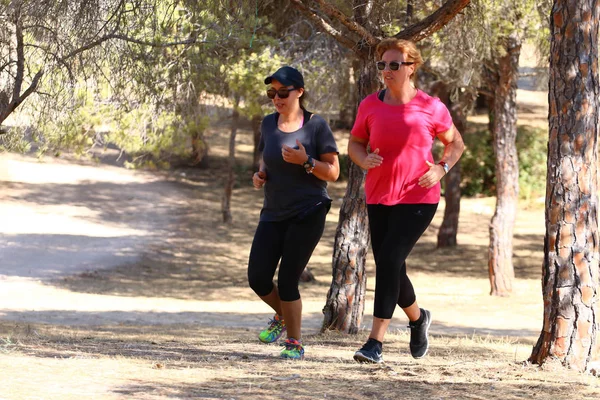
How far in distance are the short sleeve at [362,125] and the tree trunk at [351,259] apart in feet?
7.16

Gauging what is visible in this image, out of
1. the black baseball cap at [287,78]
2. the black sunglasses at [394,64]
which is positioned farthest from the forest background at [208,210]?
the black sunglasses at [394,64]

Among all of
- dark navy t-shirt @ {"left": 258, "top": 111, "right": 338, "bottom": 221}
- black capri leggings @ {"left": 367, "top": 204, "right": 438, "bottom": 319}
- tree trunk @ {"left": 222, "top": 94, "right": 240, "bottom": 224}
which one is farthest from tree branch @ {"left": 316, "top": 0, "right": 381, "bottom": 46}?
tree trunk @ {"left": 222, "top": 94, "right": 240, "bottom": 224}

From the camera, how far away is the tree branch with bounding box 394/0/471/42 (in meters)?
6.95

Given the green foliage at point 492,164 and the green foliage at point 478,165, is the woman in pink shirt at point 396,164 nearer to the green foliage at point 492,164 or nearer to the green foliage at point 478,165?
the green foliage at point 478,165

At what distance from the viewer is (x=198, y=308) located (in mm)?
14000

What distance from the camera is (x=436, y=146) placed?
90.3 feet

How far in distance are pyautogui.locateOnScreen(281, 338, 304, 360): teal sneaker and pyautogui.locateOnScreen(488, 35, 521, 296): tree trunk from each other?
1070 centimetres

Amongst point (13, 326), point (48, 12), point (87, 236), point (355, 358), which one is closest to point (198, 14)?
point (48, 12)

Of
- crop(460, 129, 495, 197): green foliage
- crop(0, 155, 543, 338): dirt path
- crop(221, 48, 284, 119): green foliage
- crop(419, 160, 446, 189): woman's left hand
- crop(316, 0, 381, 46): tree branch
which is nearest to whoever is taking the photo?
crop(419, 160, 446, 189): woman's left hand

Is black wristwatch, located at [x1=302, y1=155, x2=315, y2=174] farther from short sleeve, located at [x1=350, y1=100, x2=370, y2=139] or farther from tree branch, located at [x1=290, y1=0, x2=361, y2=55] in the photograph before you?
tree branch, located at [x1=290, y1=0, x2=361, y2=55]

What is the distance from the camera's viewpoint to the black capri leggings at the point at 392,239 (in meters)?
5.30

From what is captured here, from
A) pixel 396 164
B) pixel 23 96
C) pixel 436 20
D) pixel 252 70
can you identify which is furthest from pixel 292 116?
pixel 252 70

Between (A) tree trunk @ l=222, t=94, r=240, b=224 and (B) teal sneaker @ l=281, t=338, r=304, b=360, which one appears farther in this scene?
(A) tree trunk @ l=222, t=94, r=240, b=224

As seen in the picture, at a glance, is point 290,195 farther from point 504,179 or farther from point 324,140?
point 504,179
